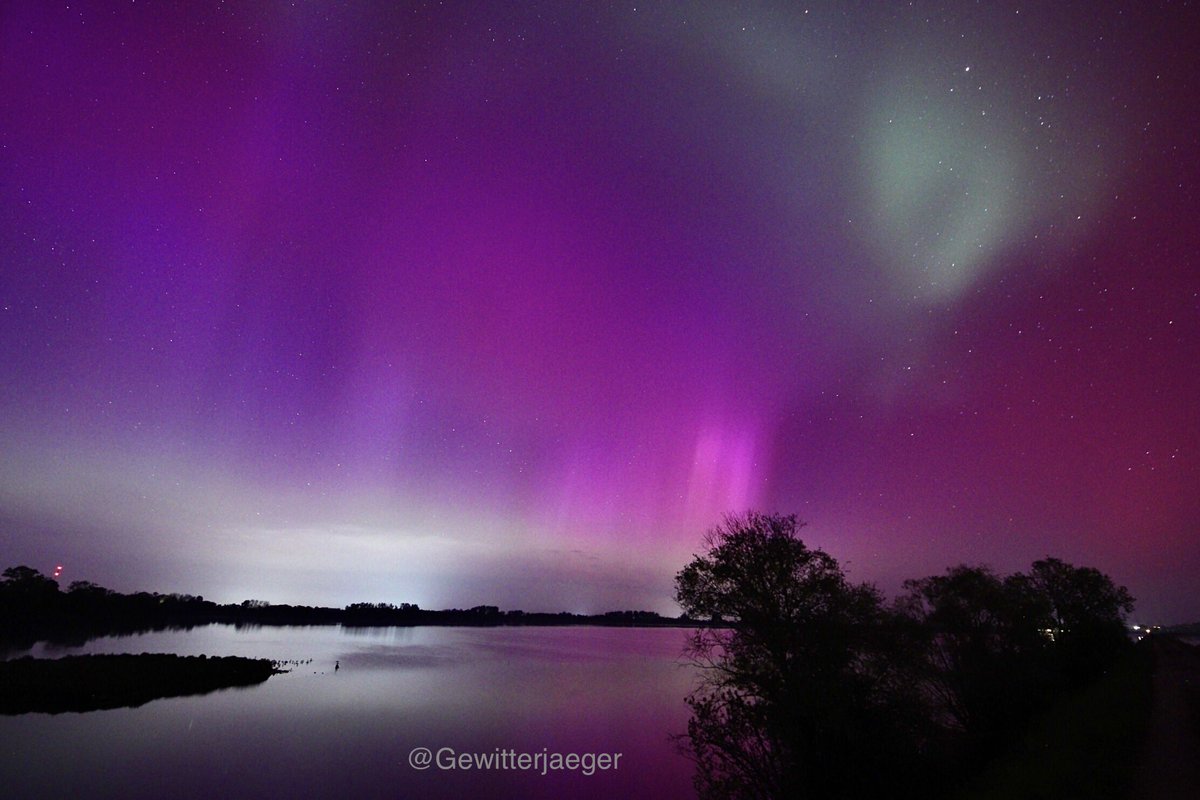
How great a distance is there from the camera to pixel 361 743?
46781mm

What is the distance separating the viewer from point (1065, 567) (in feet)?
217

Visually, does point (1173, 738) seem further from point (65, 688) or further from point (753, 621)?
point (65, 688)

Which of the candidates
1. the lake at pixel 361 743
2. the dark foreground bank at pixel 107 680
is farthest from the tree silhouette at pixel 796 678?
the dark foreground bank at pixel 107 680

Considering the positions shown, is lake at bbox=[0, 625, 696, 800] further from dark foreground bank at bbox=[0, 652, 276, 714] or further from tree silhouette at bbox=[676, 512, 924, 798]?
tree silhouette at bbox=[676, 512, 924, 798]

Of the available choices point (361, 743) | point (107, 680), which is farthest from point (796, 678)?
point (107, 680)

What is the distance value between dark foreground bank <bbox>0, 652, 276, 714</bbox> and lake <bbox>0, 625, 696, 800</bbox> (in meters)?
2.94

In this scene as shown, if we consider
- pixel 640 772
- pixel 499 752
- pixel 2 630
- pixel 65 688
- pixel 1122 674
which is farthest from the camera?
pixel 2 630

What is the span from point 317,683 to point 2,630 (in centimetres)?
9354

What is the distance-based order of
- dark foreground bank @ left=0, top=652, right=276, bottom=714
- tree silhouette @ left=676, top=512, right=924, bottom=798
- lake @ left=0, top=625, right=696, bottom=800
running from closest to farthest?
tree silhouette @ left=676, top=512, right=924, bottom=798, lake @ left=0, top=625, right=696, bottom=800, dark foreground bank @ left=0, top=652, right=276, bottom=714

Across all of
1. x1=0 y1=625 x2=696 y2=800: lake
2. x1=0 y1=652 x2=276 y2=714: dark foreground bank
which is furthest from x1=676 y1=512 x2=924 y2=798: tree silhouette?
x1=0 y1=652 x2=276 y2=714: dark foreground bank

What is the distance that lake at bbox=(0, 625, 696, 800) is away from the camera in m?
35.9

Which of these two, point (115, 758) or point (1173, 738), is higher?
point (1173, 738)

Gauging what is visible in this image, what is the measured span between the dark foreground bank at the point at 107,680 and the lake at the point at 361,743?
2.94m

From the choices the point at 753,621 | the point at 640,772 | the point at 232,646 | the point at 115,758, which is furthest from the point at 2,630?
the point at 753,621
